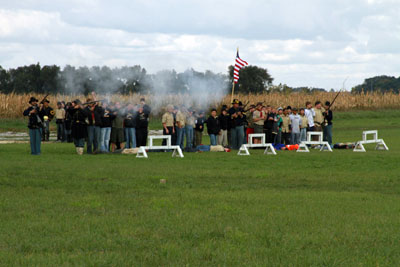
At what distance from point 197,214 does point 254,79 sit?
69.4 meters

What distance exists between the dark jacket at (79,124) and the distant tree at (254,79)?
170 feet

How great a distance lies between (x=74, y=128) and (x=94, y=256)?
16.4m

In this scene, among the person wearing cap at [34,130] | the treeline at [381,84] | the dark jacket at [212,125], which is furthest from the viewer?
the treeline at [381,84]

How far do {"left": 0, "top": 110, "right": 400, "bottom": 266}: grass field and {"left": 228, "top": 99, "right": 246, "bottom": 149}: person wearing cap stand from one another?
8174 millimetres

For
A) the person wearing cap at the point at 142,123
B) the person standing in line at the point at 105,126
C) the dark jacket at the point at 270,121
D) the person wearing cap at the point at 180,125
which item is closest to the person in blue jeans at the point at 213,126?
the person wearing cap at the point at 180,125

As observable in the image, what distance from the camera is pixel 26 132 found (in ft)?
141

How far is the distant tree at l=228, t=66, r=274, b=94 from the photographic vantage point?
75812 mm

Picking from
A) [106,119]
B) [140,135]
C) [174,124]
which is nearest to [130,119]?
[106,119]

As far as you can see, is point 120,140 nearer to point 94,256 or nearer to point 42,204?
point 42,204

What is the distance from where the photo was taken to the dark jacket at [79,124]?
76.1 ft

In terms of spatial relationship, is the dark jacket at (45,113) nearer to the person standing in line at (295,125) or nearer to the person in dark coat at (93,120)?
the person in dark coat at (93,120)

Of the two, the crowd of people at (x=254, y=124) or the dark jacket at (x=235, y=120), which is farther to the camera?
the dark jacket at (x=235, y=120)

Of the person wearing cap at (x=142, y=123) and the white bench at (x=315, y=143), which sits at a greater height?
the person wearing cap at (x=142, y=123)

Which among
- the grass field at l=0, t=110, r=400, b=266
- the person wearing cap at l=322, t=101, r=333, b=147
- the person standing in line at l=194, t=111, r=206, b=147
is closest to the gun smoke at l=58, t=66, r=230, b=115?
the person standing in line at l=194, t=111, r=206, b=147
